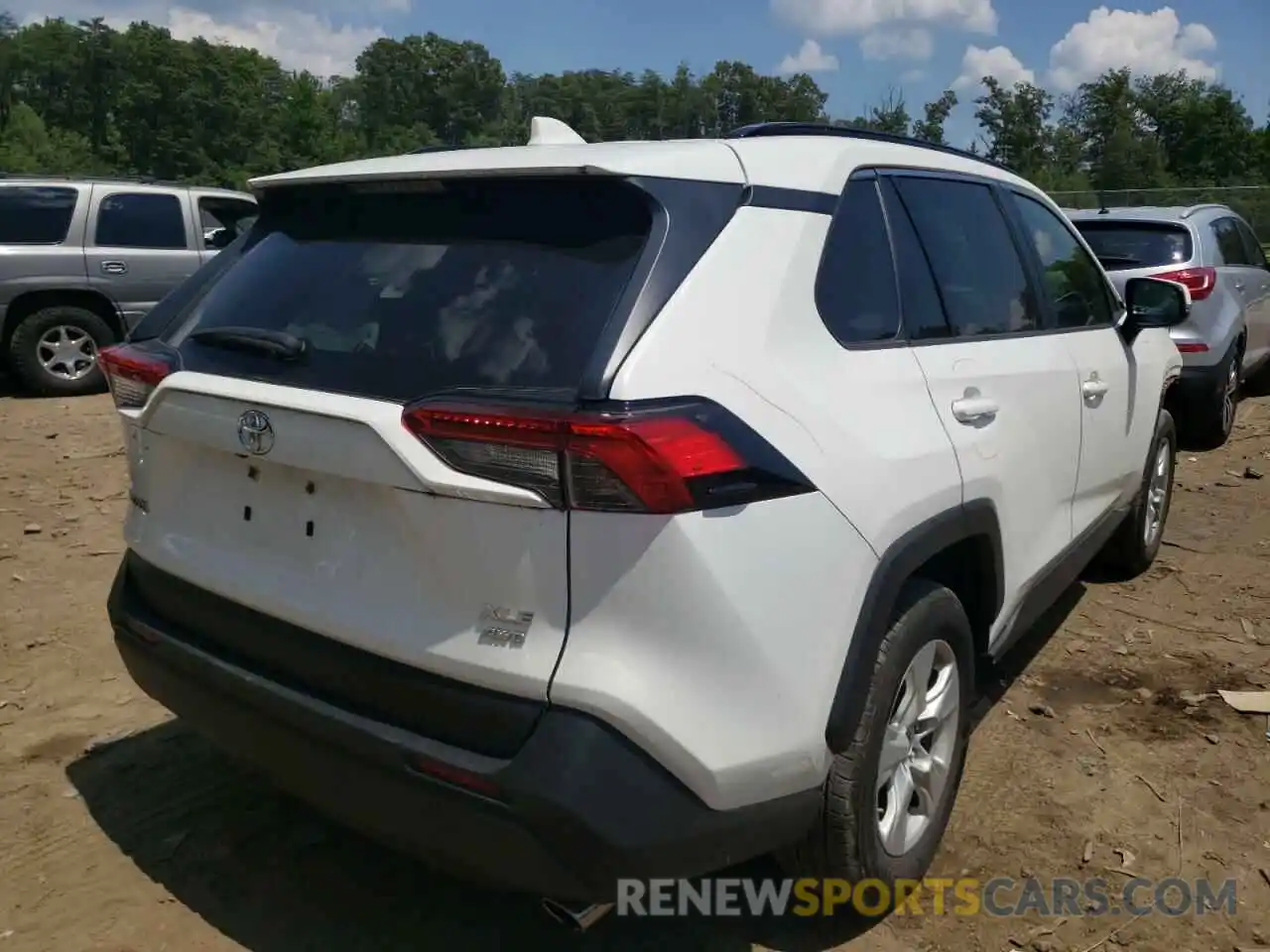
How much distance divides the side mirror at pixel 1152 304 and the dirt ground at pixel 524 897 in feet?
4.14

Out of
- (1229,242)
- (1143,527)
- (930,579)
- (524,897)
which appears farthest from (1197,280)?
(524,897)

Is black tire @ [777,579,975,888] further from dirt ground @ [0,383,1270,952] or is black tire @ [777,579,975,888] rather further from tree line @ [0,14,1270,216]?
tree line @ [0,14,1270,216]

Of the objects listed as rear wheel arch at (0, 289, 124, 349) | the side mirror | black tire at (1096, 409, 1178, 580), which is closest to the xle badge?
the side mirror

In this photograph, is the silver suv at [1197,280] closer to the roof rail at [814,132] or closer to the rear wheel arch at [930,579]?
the roof rail at [814,132]

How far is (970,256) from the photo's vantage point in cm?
324

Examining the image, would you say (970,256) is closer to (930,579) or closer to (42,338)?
(930,579)

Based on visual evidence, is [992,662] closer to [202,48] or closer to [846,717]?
[846,717]

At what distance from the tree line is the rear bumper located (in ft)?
159

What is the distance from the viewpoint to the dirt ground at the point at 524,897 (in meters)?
2.63

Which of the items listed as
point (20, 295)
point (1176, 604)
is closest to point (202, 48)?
point (20, 295)

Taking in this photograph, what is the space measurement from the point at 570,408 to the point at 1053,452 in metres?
2.02

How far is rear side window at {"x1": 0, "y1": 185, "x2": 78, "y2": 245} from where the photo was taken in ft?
30.7

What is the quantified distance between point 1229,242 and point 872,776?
24.3 ft

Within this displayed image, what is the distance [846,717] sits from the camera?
220 cm
